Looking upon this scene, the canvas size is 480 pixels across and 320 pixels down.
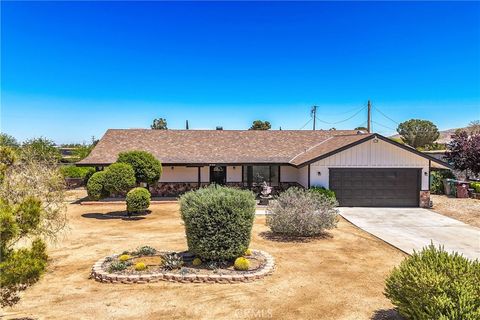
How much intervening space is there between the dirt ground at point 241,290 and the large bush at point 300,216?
74 centimetres

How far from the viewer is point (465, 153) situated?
26.2 metres

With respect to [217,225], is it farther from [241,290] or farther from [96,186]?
[96,186]

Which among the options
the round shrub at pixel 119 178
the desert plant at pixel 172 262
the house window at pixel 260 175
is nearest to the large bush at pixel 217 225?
the desert plant at pixel 172 262

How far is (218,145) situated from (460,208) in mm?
16808

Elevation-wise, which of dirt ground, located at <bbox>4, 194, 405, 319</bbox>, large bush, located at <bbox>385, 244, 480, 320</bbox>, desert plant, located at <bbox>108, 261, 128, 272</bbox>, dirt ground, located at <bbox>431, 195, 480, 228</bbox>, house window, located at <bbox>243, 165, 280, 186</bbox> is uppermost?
house window, located at <bbox>243, 165, 280, 186</bbox>

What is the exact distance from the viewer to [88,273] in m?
9.66

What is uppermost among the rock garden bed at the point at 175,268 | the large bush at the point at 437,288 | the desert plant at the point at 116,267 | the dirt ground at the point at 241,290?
the large bush at the point at 437,288

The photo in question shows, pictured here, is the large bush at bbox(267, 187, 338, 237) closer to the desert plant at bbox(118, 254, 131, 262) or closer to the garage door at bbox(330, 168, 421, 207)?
the desert plant at bbox(118, 254, 131, 262)

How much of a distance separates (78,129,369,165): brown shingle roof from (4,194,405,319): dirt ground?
11621 millimetres

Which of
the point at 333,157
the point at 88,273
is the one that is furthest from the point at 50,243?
the point at 333,157

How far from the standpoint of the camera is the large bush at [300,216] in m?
13.6

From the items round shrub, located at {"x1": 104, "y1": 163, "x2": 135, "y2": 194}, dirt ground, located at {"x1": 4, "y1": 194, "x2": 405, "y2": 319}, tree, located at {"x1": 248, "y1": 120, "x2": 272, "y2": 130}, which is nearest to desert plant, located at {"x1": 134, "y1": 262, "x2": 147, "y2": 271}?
dirt ground, located at {"x1": 4, "y1": 194, "x2": 405, "y2": 319}

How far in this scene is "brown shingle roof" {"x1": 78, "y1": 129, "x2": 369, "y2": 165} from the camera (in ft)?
81.1

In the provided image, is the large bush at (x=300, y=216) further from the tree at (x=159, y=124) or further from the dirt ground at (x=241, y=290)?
the tree at (x=159, y=124)
